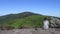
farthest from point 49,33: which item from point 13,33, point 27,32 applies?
point 13,33

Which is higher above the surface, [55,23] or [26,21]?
[55,23]

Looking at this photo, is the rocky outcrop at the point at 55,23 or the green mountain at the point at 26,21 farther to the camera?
the green mountain at the point at 26,21

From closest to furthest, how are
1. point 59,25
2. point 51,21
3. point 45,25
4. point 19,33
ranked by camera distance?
point 19,33, point 45,25, point 59,25, point 51,21

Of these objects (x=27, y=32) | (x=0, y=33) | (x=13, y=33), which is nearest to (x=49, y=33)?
(x=27, y=32)

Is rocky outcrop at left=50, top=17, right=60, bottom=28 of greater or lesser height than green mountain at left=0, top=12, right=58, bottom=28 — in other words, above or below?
above

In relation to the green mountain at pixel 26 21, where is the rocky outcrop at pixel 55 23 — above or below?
above

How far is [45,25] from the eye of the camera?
10812mm

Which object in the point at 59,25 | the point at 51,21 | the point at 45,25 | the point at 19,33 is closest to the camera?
the point at 19,33

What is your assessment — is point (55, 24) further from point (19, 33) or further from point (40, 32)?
point (19, 33)

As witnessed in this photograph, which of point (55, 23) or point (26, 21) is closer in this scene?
point (55, 23)

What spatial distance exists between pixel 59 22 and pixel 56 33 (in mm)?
4311

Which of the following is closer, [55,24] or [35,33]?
[35,33]

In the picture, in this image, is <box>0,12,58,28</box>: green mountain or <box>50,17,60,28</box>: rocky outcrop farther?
<box>0,12,58,28</box>: green mountain

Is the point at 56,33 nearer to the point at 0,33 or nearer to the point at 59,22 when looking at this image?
the point at 0,33
